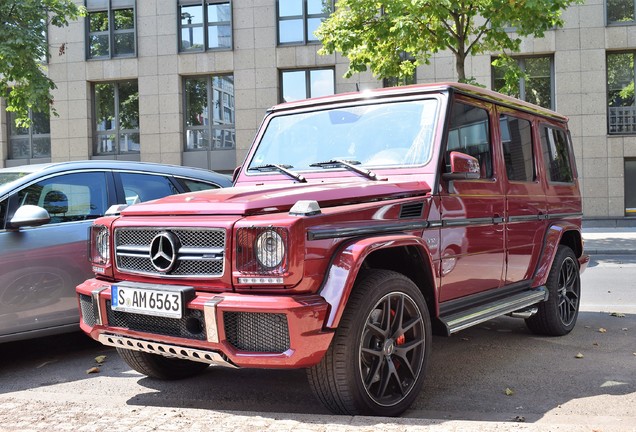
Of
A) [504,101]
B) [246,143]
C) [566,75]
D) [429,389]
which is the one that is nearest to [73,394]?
[429,389]

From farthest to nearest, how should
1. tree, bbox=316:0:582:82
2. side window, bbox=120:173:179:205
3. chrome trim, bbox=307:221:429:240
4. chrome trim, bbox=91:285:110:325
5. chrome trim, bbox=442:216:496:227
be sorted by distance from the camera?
tree, bbox=316:0:582:82, side window, bbox=120:173:179:205, chrome trim, bbox=442:216:496:227, chrome trim, bbox=91:285:110:325, chrome trim, bbox=307:221:429:240

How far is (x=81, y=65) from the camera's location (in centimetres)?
2366

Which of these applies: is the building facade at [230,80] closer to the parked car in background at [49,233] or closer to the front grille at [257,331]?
the parked car in background at [49,233]

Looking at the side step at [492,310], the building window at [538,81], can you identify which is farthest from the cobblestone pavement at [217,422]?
the building window at [538,81]

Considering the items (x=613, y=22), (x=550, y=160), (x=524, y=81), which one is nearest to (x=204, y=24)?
(x=524, y=81)

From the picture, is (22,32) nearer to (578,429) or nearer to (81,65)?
(81,65)

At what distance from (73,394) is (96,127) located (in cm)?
2100

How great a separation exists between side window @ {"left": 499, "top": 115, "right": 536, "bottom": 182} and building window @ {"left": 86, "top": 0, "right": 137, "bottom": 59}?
794 inches

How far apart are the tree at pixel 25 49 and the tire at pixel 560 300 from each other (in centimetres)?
1223

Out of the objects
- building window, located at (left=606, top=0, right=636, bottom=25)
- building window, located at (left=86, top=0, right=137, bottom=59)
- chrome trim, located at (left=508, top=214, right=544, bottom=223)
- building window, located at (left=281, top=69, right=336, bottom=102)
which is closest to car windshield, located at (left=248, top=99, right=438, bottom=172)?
chrome trim, located at (left=508, top=214, right=544, bottom=223)

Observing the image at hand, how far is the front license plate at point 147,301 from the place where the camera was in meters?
3.50

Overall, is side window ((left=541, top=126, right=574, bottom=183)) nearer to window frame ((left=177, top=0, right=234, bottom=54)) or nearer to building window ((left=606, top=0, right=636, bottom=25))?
building window ((left=606, top=0, right=636, bottom=25))

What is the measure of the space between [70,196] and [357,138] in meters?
2.57

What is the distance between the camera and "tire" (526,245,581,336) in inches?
235
